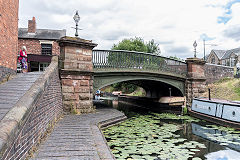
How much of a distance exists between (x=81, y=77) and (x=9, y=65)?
3.11 meters

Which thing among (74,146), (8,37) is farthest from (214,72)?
(8,37)

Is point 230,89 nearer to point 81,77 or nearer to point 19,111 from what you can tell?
point 81,77

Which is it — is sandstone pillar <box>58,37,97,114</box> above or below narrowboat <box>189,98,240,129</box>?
above

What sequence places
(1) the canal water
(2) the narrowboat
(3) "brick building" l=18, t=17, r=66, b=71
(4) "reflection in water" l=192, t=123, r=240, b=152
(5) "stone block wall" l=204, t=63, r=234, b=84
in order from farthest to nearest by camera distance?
(3) "brick building" l=18, t=17, r=66, b=71 → (5) "stone block wall" l=204, t=63, r=234, b=84 → (2) the narrowboat → (4) "reflection in water" l=192, t=123, r=240, b=152 → (1) the canal water

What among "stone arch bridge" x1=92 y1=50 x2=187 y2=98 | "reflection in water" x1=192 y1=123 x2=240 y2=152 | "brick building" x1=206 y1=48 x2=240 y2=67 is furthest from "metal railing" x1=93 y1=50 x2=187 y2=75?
"brick building" x1=206 y1=48 x2=240 y2=67

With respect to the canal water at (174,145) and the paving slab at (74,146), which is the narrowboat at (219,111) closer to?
the canal water at (174,145)

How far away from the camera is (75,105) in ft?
26.2

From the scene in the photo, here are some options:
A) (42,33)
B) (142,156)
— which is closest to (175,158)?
(142,156)

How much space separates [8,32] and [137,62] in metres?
7.11

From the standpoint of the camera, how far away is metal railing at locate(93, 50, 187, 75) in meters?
9.45

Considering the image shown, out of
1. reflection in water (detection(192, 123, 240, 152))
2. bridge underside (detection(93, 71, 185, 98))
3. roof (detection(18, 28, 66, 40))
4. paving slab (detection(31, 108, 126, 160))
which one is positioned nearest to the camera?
paving slab (detection(31, 108, 126, 160))

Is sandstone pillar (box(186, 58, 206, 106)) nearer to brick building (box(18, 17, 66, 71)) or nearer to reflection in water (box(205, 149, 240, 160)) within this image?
reflection in water (box(205, 149, 240, 160))

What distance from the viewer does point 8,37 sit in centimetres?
764

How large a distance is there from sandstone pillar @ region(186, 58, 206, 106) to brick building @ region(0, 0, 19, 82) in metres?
10.4
